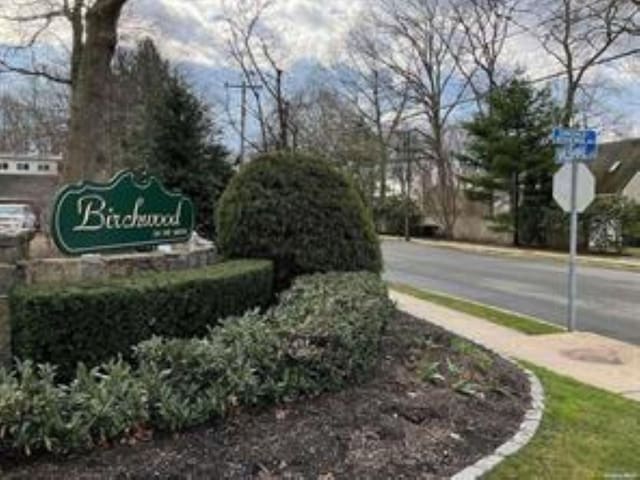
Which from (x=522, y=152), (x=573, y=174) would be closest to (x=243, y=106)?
(x=522, y=152)

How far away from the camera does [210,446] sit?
16.4ft

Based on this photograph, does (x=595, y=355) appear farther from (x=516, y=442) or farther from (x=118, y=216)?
(x=118, y=216)

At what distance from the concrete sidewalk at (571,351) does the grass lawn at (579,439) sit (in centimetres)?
46

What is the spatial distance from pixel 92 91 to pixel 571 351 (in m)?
8.96

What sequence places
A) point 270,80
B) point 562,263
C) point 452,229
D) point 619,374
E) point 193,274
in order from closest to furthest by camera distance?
point 193,274
point 619,374
point 562,263
point 270,80
point 452,229

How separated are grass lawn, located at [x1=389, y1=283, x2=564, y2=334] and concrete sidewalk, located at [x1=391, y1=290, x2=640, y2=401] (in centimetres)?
29

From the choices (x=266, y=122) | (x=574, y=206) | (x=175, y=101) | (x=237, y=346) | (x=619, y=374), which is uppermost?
(x=266, y=122)

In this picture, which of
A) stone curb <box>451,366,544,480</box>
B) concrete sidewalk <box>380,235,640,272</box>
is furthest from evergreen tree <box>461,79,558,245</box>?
stone curb <box>451,366,544,480</box>

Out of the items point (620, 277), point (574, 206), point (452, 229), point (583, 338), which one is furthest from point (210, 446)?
point (452, 229)

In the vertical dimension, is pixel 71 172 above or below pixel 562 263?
above

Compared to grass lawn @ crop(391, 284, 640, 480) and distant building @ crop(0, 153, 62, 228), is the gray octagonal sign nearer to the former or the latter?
grass lawn @ crop(391, 284, 640, 480)

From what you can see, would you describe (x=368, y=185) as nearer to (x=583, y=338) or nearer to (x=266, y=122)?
(x=266, y=122)

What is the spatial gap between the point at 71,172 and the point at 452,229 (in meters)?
36.8

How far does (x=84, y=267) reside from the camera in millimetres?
7773
